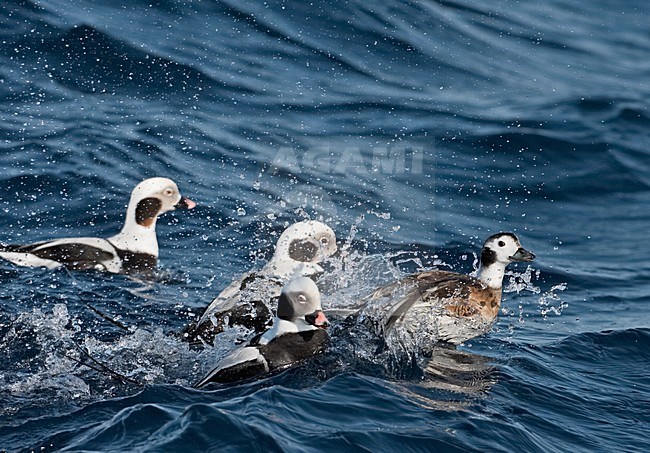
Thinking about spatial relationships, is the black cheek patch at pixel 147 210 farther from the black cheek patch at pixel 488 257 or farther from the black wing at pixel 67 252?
Answer: the black cheek patch at pixel 488 257

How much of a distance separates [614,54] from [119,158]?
289 inches

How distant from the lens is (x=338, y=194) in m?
9.35

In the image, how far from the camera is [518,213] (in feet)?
32.0

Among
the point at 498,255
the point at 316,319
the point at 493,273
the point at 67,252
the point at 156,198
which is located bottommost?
the point at 67,252

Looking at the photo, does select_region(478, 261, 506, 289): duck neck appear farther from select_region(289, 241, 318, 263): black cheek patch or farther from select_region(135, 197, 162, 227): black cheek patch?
select_region(135, 197, 162, 227): black cheek patch

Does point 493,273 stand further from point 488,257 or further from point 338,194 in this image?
point 338,194

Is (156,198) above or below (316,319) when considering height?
above

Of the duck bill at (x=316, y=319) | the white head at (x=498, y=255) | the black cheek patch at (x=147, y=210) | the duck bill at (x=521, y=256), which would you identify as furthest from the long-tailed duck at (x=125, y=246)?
the duck bill at (x=521, y=256)

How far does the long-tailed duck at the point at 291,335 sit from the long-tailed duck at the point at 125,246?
6.82ft

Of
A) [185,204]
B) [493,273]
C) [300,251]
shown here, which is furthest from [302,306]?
[185,204]

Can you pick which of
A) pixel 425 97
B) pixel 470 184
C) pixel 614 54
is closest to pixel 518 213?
pixel 470 184

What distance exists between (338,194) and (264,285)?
279 centimetres

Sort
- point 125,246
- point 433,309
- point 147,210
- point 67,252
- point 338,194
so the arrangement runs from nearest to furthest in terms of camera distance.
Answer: point 433,309
point 67,252
point 125,246
point 147,210
point 338,194

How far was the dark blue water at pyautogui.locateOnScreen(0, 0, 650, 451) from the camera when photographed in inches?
205
